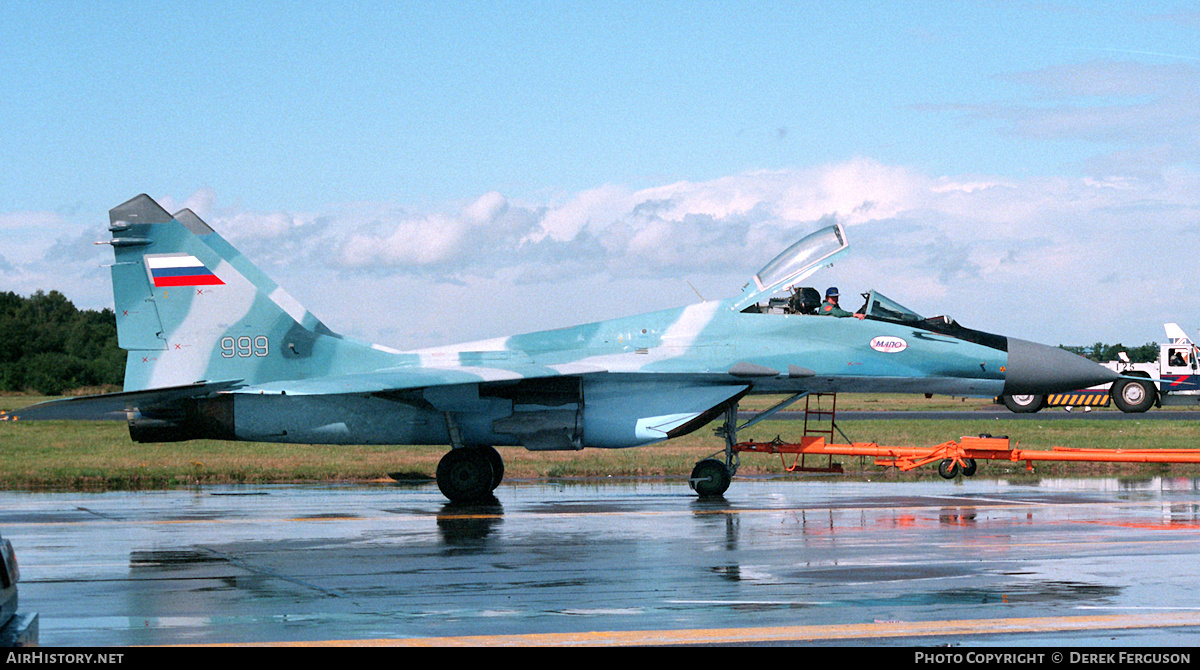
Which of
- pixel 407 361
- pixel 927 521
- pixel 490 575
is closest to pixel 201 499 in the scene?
pixel 407 361

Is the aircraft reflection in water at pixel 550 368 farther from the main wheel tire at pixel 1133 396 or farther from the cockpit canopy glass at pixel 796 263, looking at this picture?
the main wheel tire at pixel 1133 396

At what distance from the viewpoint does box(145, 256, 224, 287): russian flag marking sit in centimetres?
1792

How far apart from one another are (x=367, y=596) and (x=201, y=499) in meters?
9.82

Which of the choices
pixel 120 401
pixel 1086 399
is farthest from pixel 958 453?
pixel 1086 399

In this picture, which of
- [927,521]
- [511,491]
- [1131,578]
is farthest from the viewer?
[511,491]

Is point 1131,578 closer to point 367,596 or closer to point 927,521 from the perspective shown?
point 927,521

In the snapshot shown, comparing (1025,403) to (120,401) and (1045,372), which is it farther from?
(120,401)

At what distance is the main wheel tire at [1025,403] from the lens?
146 ft

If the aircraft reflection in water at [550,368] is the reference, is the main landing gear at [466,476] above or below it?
below

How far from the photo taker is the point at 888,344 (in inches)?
680

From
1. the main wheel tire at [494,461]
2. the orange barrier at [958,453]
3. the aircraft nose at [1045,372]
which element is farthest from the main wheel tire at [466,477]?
the aircraft nose at [1045,372]

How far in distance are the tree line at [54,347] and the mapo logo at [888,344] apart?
71.4 metres

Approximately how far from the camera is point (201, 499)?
58.3 feet

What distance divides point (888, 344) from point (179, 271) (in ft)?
34.6
